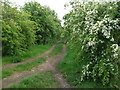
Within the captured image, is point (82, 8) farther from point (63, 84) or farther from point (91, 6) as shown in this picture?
point (63, 84)

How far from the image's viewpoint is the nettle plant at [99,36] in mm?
7156

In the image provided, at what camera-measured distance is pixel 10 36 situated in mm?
11953

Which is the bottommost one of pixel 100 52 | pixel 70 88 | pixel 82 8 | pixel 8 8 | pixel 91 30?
pixel 70 88

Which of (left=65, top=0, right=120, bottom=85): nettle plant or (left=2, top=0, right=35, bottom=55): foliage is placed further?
(left=2, top=0, right=35, bottom=55): foliage

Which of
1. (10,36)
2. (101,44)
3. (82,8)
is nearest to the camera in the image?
(101,44)

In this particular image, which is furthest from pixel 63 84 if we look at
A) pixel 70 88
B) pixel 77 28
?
pixel 77 28

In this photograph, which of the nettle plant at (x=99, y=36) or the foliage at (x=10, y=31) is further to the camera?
the foliage at (x=10, y=31)

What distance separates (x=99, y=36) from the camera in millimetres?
7738

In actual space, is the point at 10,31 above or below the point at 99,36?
above

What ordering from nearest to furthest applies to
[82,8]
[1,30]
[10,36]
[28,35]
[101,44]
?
[101,44]
[82,8]
[1,30]
[10,36]
[28,35]

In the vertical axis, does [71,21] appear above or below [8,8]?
below

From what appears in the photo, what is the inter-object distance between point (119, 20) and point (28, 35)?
11.8 m

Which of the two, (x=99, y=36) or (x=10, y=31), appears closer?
(x=99, y=36)

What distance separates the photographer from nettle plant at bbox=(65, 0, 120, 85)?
23.5ft
